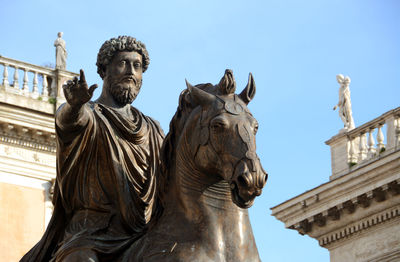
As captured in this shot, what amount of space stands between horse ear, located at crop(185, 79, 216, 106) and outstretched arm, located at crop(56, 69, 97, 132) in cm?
53

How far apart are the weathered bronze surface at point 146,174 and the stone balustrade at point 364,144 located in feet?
50.7

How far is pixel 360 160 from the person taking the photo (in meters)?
23.9

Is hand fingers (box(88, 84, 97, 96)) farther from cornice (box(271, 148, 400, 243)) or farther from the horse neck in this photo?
cornice (box(271, 148, 400, 243))

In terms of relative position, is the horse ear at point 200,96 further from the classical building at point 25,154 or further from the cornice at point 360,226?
the classical building at point 25,154

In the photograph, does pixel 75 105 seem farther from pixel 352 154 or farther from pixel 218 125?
pixel 352 154

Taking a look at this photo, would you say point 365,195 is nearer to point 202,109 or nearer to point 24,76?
point 24,76

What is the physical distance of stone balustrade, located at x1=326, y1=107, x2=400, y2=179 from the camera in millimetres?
23078

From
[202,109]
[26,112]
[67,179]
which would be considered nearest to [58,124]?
[67,179]

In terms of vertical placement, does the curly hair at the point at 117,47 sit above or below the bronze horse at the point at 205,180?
above

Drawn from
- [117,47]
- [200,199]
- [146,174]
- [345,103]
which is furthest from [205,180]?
[345,103]

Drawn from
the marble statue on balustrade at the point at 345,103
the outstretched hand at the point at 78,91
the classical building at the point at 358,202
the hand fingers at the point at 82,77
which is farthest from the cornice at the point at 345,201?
the hand fingers at the point at 82,77

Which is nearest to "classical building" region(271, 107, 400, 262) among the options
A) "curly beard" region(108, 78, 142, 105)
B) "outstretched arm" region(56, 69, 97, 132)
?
"curly beard" region(108, 78, 142, 105)

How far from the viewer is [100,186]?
7508mm

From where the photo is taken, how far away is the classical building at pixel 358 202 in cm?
2278
